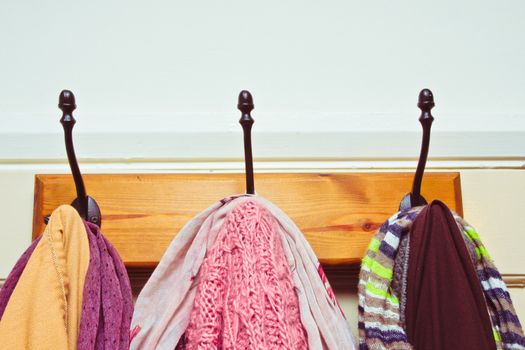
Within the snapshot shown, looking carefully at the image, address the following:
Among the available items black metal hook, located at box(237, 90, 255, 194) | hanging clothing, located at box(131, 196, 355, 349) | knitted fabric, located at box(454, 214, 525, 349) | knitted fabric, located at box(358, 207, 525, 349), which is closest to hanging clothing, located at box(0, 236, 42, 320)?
hanging clothing, located at box(131, 196, 355, 349)

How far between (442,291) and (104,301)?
321mm

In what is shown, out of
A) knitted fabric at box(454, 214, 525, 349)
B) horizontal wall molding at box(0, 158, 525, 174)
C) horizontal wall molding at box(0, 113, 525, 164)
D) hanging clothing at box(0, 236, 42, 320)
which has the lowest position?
knitted fabric at box(454, 214, 525, 349)

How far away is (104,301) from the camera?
455 millimetres

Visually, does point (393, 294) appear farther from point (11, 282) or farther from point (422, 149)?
point (11, 282)

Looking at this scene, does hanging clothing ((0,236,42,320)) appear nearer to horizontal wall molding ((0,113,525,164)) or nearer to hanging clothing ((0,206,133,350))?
hanging clothing ((0,206,133,350))

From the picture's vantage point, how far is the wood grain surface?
548 millimetres

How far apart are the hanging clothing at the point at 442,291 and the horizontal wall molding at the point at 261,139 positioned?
0.16 meters

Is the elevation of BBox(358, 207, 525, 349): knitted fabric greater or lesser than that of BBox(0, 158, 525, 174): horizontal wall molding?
lesser

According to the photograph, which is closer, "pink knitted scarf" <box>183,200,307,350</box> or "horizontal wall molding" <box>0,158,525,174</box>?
"pink knitted scarf" <box>183,200,307,350</box>

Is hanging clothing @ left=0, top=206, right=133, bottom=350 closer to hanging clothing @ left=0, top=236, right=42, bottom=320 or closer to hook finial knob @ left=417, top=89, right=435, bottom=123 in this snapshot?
hanging clothing @ left=0, top=236, right=42, bottom=320

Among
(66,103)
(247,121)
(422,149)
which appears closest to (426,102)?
(422,149)

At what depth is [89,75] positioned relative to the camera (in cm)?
63

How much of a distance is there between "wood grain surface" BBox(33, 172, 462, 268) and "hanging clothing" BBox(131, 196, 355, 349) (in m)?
0.06

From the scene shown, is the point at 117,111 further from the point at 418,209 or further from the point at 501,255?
the point at 501,255
